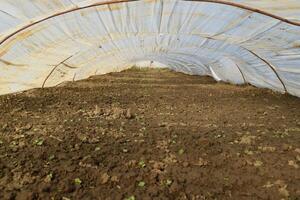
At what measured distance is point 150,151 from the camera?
13.9ft

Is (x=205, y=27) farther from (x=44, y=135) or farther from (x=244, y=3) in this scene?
(x=44, y=135)

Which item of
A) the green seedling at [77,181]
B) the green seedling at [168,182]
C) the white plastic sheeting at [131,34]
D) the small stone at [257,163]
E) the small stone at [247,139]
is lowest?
→ the green seedling at [168,182]

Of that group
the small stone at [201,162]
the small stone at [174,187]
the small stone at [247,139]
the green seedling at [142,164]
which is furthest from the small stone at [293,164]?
the green seedling at [142,164]

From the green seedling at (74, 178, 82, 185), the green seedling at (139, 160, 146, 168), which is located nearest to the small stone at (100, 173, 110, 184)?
the green seedling at (74, 178, 82, 185)

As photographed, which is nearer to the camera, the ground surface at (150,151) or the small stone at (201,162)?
the ground surface at (150,151)

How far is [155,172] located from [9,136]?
1.98m

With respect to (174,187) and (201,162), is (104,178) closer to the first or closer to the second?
(174,187)

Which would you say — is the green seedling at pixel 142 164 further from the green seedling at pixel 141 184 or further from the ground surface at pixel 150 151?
the green seedling at pixel 141 184

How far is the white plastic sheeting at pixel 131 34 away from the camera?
471cm

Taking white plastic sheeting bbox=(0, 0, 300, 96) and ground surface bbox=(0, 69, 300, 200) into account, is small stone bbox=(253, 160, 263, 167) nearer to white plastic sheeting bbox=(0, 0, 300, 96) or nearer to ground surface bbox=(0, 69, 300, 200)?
ground surface bbox=(0, 69, 300, 200)

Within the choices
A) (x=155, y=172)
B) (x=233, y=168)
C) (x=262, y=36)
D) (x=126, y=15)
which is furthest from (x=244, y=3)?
(x=155, y=172)

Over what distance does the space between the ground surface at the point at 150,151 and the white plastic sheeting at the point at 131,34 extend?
76 cm

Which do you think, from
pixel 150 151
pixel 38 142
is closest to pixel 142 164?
pixel 150 151

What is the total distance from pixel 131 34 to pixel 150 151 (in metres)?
2.59
